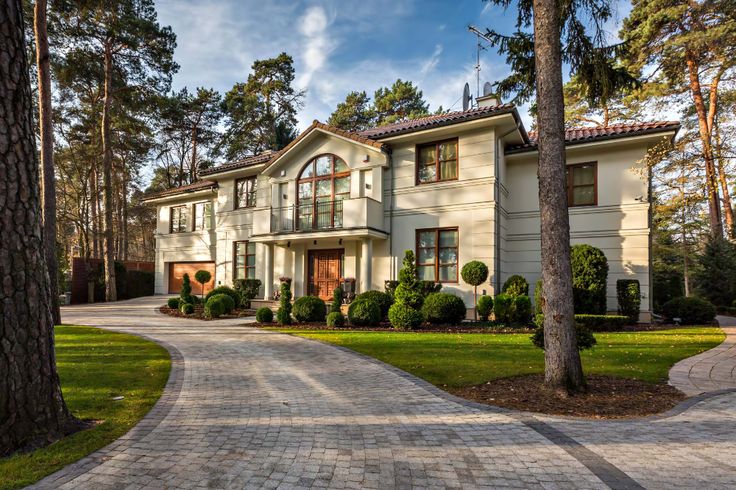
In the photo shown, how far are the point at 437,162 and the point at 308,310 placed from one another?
7.41 metres

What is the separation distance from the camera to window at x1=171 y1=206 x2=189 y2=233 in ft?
80.8

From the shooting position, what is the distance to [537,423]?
415cm

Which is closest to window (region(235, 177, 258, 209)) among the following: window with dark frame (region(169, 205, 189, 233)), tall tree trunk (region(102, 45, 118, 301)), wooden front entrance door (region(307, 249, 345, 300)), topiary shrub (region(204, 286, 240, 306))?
topiary shrub (region(204, 286, 240, 306))

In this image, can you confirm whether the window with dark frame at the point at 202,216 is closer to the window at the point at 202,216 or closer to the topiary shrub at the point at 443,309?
the window at the point at 202,216

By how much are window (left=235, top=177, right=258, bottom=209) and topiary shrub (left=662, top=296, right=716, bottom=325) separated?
18.0 m

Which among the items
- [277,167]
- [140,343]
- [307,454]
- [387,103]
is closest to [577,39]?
[307,454]

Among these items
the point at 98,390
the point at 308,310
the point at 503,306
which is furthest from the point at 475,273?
the point at 98,390

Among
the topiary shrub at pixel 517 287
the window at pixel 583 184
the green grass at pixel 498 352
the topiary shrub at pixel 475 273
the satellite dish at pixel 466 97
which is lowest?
the green grass at pixel 498 352

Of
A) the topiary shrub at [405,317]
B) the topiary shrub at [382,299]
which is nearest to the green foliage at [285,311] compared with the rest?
the topiary shrub at [382,299]

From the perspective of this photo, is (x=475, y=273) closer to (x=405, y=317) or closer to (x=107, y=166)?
(x=405, y=317)

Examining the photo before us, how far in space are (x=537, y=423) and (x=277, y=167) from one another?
16167mm

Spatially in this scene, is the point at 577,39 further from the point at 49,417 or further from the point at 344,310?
the point at 344,310

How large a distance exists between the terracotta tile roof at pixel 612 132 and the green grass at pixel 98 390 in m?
13.8

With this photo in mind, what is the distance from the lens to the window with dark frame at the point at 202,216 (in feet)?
76.6
